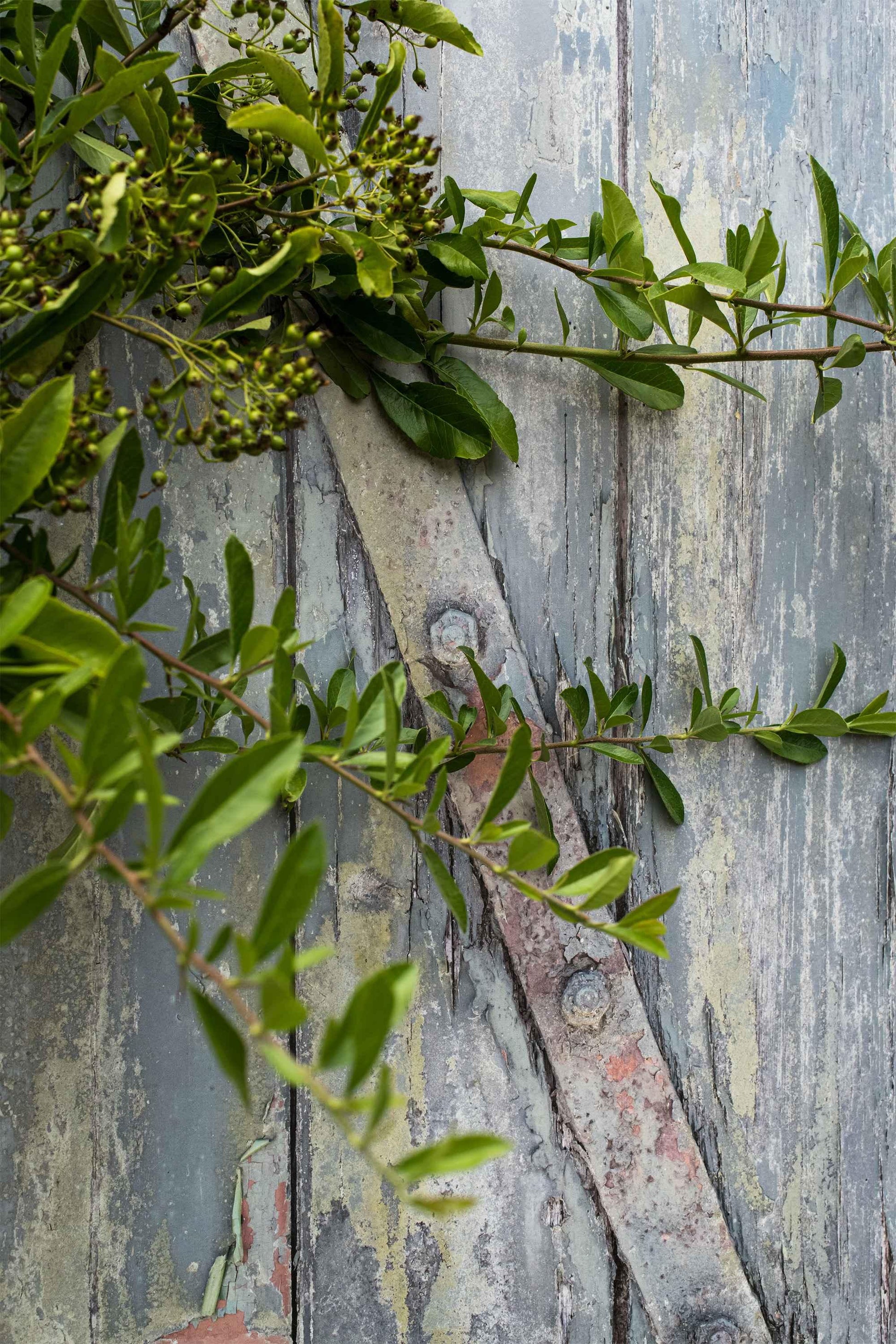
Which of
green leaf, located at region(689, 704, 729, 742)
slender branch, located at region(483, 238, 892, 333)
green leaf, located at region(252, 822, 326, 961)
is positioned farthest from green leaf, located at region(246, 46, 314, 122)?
green leaf, located at region(689, 704, 729, 742)

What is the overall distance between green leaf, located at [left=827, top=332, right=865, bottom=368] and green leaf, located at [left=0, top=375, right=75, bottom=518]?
0.60 m

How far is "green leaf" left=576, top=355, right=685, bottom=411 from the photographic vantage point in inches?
31.9

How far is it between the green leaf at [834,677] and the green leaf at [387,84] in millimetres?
584

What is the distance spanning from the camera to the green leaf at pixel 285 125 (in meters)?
0.52

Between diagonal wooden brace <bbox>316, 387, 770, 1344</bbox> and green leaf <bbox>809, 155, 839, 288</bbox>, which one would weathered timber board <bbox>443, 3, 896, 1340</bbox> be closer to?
diagonal wooden brace <bbox>316, 387, 770, 1344</bbox>

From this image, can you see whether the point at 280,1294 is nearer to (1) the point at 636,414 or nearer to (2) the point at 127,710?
(2) the point at 127,710

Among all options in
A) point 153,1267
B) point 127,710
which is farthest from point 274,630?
point 153,1267

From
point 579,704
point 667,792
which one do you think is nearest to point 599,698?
point 579,704

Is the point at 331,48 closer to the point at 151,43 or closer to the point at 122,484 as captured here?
the point at 151,43

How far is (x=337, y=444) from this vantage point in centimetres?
→ 83

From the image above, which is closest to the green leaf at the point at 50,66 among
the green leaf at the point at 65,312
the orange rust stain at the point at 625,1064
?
the green leaf at the point at 65,312

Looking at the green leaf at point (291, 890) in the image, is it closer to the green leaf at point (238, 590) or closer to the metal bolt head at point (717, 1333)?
the green leaf at point (238, 590)

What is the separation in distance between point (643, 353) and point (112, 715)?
601 millimetres

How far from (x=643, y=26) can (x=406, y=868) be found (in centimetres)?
85
